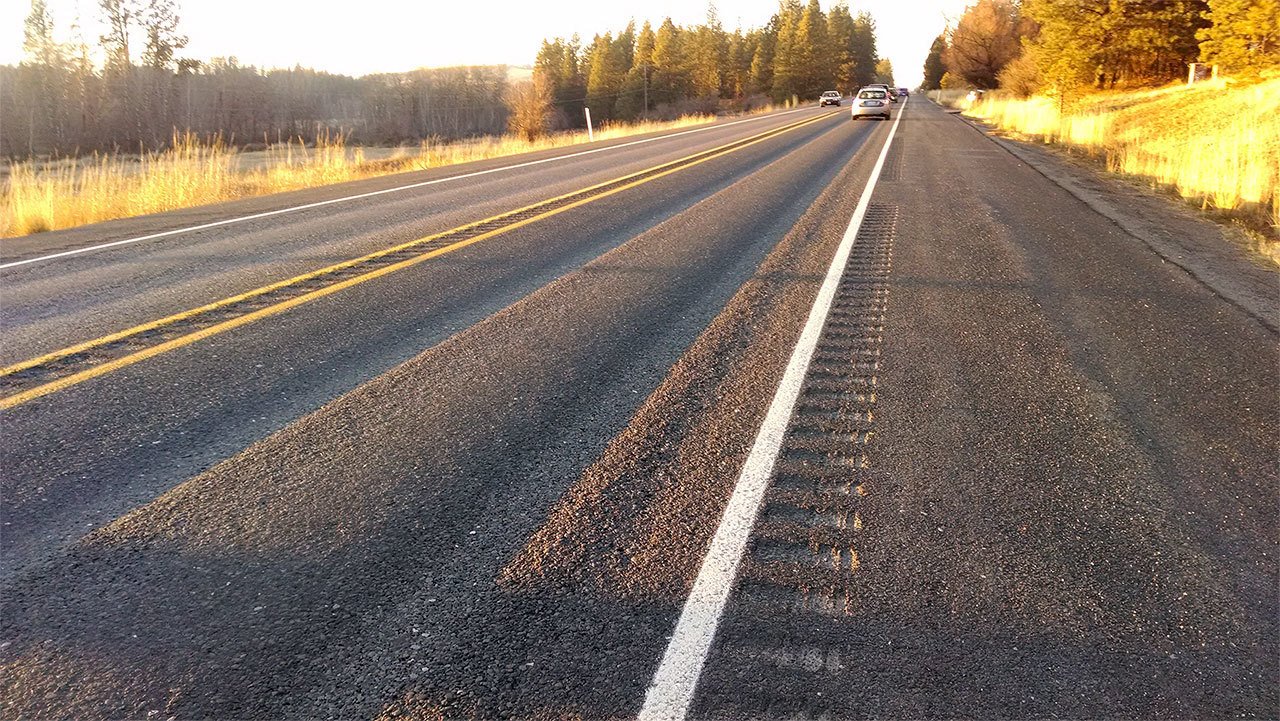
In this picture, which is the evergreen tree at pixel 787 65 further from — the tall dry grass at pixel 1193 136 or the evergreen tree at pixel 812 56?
the tall dry grass at pixel 1193 136

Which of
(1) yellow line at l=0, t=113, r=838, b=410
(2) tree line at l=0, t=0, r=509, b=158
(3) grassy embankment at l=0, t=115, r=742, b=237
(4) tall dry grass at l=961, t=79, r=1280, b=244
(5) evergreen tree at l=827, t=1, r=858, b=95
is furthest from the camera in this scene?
(5) evergreen tree at l=827, t=1, r=858, b=95

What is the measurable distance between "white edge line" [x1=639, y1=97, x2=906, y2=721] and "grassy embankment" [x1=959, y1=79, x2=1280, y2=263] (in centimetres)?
639

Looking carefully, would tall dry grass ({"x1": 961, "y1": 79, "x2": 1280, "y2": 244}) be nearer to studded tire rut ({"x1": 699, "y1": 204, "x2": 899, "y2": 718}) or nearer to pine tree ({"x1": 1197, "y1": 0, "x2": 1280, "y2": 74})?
pine tree ({"x1": 1197, "y1": 0, "x2": 1280, "y2": 74})

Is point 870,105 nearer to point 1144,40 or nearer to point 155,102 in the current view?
point 1144,40

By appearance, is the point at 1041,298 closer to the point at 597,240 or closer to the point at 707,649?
the point at 597,240

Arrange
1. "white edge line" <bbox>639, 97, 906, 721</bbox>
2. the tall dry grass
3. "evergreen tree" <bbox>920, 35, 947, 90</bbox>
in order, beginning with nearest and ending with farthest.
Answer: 1. "white edge line" <bbox>639, 97, 906, 721</bbox>
2. the tall dry grass
3. "evergreen tree" <bbox>920, 35, 947, 90</bbox>

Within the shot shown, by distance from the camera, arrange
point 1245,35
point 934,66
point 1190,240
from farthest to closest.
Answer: point 934,66 < point 1245,35 < point 1190,240

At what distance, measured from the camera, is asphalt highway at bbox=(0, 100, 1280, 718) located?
2.02 metres

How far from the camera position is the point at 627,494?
2.91m

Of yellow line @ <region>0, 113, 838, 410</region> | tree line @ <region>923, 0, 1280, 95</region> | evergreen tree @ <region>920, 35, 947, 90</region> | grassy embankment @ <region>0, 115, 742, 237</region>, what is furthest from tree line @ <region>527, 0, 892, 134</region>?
yellow line @ <region>0, 113, 838, 410</region>

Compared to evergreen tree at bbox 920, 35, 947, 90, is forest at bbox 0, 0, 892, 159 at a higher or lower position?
lower

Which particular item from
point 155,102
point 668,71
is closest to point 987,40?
point 668,71

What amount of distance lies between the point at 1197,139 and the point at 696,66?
76.3m

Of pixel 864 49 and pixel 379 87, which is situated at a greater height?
pixel 864 49
